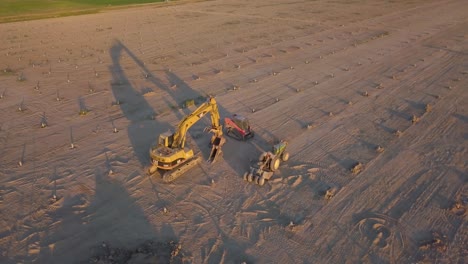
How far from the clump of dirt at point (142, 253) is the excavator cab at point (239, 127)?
841 centimetres

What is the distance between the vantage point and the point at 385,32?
47.5 metres

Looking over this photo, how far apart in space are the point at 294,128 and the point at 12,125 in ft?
56.9

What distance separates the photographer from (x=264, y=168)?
55.9ft

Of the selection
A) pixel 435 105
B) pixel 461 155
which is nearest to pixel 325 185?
pixel 461 155

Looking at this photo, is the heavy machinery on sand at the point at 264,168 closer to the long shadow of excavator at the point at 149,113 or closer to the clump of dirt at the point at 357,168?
the long shadow of excavator at the point at 149,113

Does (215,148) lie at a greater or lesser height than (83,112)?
greater

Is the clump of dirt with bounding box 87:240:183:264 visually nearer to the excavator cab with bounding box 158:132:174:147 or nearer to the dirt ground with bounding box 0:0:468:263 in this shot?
the dirt ground with bounding box 0:0:468:263

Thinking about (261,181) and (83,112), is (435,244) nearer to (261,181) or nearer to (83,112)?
(261,181)

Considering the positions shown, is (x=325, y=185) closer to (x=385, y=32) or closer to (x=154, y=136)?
(x=154, y=136)

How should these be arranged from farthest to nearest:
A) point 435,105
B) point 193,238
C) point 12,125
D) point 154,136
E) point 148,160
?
point 435,105 → point 12,125 → point 154,136 → point 148,160 → point 193,238

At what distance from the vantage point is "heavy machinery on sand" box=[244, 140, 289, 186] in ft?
53.8

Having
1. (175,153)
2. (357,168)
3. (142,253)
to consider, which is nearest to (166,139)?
(175,153)

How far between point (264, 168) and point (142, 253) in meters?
6.93

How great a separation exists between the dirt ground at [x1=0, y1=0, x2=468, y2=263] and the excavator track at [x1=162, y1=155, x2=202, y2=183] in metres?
0.37
